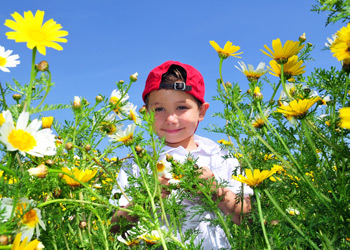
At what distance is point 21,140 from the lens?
27.4 inches

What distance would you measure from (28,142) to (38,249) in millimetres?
207

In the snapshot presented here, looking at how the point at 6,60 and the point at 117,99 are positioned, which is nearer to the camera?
the point at 6,60

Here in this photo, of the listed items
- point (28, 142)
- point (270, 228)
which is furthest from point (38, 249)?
point (270, 228)

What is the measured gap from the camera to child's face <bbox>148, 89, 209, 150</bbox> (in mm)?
1943

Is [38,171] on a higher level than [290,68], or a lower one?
lower

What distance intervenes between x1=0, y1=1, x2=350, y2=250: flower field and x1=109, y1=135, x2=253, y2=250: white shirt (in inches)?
8.8

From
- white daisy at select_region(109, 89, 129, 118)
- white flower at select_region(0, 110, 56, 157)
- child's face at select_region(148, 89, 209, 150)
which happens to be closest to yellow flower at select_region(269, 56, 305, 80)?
white daisy at select_region(109, 89, 129, 118)

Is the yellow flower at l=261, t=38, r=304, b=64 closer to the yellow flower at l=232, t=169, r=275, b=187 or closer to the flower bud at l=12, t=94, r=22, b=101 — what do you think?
the yellow flower at l=232, t=169, r=275, b=187

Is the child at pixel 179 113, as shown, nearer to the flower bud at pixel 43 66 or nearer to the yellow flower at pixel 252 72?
the yellow flower at pixel 252 72

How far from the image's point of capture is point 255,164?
1304 millimetres

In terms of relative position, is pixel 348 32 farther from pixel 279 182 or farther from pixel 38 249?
pixel 38 249

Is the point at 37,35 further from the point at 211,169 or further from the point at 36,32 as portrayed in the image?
the point at 211,169

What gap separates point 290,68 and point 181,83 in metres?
0.85

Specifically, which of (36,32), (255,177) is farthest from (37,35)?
(255,177)
